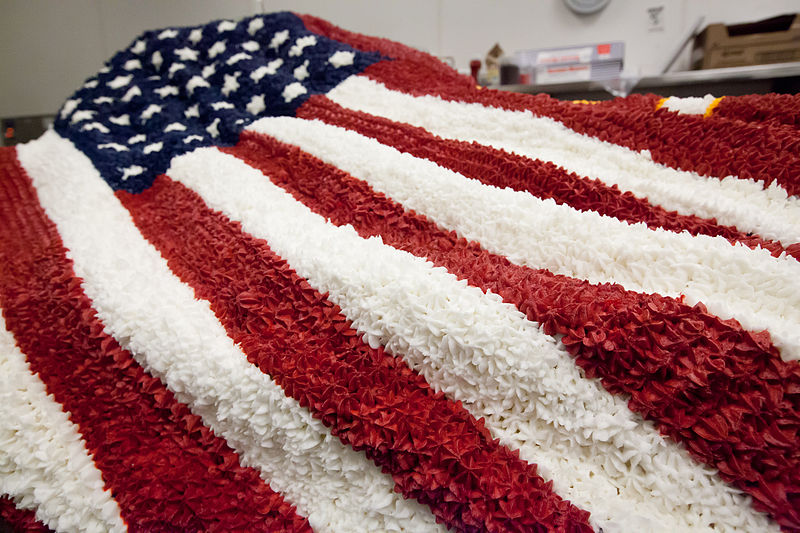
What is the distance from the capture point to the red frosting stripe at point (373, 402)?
1.08 ft

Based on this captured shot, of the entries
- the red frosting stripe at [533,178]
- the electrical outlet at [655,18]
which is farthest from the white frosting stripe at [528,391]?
the electrical outlet at [655,18]

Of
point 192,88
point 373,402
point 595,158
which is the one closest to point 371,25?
point 192,88

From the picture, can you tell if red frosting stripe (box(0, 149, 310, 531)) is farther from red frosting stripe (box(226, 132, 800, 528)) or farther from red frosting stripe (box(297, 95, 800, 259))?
red frosting stripe (box(297, 95, 800, 259))

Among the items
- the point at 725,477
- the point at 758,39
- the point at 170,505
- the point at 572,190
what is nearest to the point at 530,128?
the point at 572,190

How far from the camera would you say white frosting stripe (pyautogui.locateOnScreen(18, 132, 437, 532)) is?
38 cm

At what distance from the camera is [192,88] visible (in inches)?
43.5

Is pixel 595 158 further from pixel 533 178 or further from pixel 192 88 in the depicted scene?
pixel 192 88

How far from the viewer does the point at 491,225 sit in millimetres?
525

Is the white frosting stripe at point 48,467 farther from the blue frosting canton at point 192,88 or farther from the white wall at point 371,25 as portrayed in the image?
the white wall at point 371,25

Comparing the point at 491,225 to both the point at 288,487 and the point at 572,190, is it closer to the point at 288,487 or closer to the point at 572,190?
the point at 572,190

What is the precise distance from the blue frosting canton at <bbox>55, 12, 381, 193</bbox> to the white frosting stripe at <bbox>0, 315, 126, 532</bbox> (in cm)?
49

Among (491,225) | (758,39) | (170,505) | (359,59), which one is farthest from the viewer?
(758,39)

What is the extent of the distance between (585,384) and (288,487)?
0.94 feet

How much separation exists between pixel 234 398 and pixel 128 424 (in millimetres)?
149
